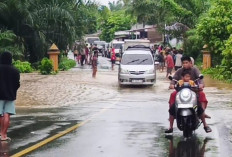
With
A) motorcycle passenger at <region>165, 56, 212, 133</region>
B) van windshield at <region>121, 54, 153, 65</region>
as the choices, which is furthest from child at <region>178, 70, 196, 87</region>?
van windshield at <region>121, 54, 153, 65</region>

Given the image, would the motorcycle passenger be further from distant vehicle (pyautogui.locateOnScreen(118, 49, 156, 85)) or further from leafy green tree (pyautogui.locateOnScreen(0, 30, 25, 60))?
leafy green tree (pyautogui.locateOnScreen(0, 30, 25, 60))

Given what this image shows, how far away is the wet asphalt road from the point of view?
9.09 metres

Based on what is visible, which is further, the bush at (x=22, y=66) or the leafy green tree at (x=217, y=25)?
the bush at (x=22, y=66)

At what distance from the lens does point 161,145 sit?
970 centimetres

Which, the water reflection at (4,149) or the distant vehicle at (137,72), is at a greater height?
the distant vehicle at (137,72)

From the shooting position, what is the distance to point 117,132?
36.5 feet

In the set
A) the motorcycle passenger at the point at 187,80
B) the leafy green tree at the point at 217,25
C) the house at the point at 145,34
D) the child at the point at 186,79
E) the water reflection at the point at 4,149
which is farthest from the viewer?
the house at the point at 145,34

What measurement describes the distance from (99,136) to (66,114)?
12.9ft

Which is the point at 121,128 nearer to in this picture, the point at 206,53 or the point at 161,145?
the point at 161,145

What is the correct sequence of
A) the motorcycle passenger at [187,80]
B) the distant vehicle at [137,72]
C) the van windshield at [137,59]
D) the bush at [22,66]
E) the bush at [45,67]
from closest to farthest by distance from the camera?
the motorcycle passenger at [187,80] → the distant vehicle at [137,72] → the van windshield at [137,59] → the bush at [45,67] → the bush at [22,66]

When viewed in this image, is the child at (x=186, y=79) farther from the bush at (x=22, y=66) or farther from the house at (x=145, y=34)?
the house at (x=145, y=34)

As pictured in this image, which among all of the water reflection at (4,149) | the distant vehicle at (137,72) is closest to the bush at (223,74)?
the distant vehicle at (137,72)

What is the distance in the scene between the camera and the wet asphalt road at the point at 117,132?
9094mm

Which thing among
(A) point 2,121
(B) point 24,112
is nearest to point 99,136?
(A) point 2,121
